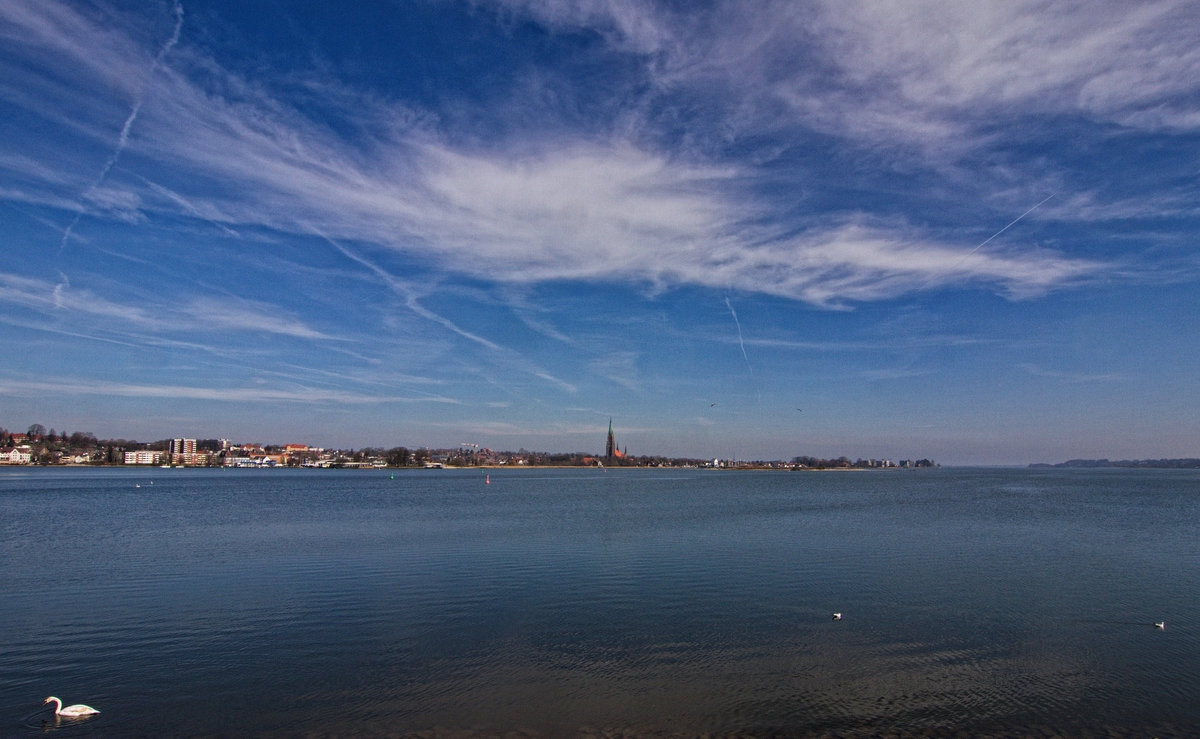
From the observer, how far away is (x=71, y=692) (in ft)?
43.4

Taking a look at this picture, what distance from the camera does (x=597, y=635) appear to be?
17188 mm

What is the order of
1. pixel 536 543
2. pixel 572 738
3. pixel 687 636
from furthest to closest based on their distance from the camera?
1. pixel 536 543
2. pixel 687 636
3. pixel 572 738

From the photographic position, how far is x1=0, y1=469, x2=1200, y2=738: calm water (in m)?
12.4

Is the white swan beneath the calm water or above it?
above

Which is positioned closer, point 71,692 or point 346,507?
point 71,692

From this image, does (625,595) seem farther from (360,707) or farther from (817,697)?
(360,707)

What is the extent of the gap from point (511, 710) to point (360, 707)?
2917 mm

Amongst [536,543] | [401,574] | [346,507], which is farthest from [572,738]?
[346,507]

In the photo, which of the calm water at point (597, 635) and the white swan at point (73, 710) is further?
the calm water at point (597, 635)

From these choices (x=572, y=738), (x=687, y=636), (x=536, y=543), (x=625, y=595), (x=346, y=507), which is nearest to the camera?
(x=572, y=738)

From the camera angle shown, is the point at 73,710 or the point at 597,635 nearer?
the point at 73,710

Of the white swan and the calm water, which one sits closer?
the white swan

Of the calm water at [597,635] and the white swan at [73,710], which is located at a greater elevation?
the white swan at [73,710]

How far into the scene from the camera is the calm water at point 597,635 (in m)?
12.4
